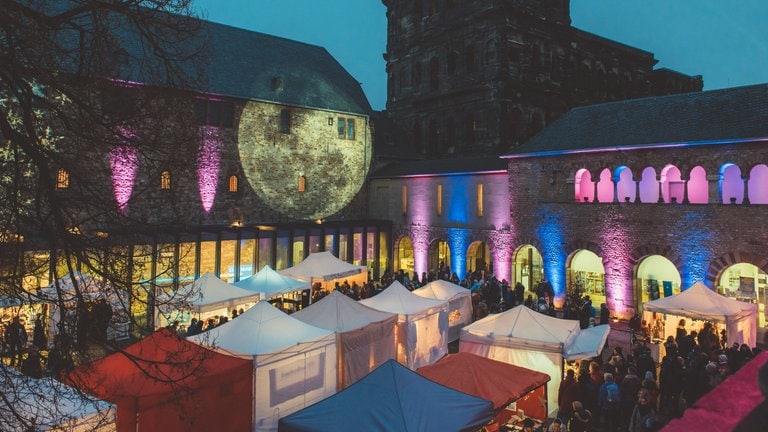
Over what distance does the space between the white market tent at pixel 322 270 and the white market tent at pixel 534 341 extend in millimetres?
8726

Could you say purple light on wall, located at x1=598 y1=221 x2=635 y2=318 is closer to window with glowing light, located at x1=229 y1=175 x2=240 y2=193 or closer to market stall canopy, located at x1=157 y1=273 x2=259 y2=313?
market stall canopy, located at x1=157 y1=273 x2=259 y2=313

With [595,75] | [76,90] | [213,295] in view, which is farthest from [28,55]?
[595,75]

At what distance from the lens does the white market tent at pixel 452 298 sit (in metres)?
16.6

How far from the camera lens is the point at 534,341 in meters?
11.1

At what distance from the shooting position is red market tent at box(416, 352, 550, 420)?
342 inches

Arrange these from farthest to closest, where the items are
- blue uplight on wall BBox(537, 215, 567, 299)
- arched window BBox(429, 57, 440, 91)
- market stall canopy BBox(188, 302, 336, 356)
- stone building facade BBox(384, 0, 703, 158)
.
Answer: arched window BBox(429, 57, 440, 91) < stone building facade BBox(384, 0, 703, 158) < blue uplight on wall BBox(537, 215, 567, 299) < market stall canopy BBox(188, 302, 336, 356)

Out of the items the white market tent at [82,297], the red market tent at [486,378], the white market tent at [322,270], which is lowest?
the red market tent at [486,378]

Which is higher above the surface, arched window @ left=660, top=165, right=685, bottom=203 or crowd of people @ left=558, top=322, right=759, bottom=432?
arched window @ left=660, top=165, right=685, bottom=203

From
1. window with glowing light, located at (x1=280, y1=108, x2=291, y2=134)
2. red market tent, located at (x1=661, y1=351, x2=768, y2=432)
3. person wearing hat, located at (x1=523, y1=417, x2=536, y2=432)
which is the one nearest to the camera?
red market tent, located at (x1=661, y1=351, x2=768, y2=432)

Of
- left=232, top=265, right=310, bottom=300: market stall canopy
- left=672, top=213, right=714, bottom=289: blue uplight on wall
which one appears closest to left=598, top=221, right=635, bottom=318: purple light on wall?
left=672, top=213, right=714, bottom=289: blue uplight on wall

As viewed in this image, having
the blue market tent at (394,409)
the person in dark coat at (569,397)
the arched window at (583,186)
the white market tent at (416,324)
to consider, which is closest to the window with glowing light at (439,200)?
the arched window at (583,186)

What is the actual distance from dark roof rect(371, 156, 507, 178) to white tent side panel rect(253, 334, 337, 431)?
15707 mm

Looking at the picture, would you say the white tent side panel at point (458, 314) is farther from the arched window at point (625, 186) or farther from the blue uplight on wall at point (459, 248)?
the blue uplight on wall at point (459, 248)

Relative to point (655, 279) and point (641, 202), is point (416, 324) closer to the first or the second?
point (641, 202)
